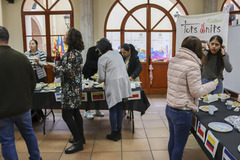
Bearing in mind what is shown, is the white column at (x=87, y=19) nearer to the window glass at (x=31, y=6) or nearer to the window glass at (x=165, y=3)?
the window glass at (x=31, y=6)

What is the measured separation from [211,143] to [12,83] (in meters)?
1.71

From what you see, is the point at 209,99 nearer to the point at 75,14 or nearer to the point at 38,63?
the point at 38,63

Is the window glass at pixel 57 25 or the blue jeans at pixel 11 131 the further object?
the window glass at pixel 57 25

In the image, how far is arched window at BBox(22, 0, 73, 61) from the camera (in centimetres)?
557

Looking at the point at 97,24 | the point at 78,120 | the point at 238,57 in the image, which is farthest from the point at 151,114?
the point at 97,24

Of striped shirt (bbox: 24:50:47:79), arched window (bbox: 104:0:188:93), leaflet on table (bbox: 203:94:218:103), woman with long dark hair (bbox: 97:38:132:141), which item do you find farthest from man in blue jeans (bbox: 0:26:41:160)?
arched window (bbox: 104:0:188:93)

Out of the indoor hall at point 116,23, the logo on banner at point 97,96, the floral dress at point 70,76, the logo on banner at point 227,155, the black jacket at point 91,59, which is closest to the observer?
the logo on banner at point 227,155

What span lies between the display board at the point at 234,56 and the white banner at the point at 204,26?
0.15m

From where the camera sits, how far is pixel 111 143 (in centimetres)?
284

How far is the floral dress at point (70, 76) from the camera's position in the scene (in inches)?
89.2

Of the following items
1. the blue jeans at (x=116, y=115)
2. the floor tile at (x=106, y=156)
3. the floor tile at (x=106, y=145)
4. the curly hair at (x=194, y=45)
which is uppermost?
the curly hair at (x=194, y=45)

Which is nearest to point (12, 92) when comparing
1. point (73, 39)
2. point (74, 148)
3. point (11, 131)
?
point (11, 131)

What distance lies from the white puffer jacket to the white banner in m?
3.42

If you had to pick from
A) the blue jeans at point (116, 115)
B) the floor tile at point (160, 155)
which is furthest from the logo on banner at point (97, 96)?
the floor tile at point (160, 155)
